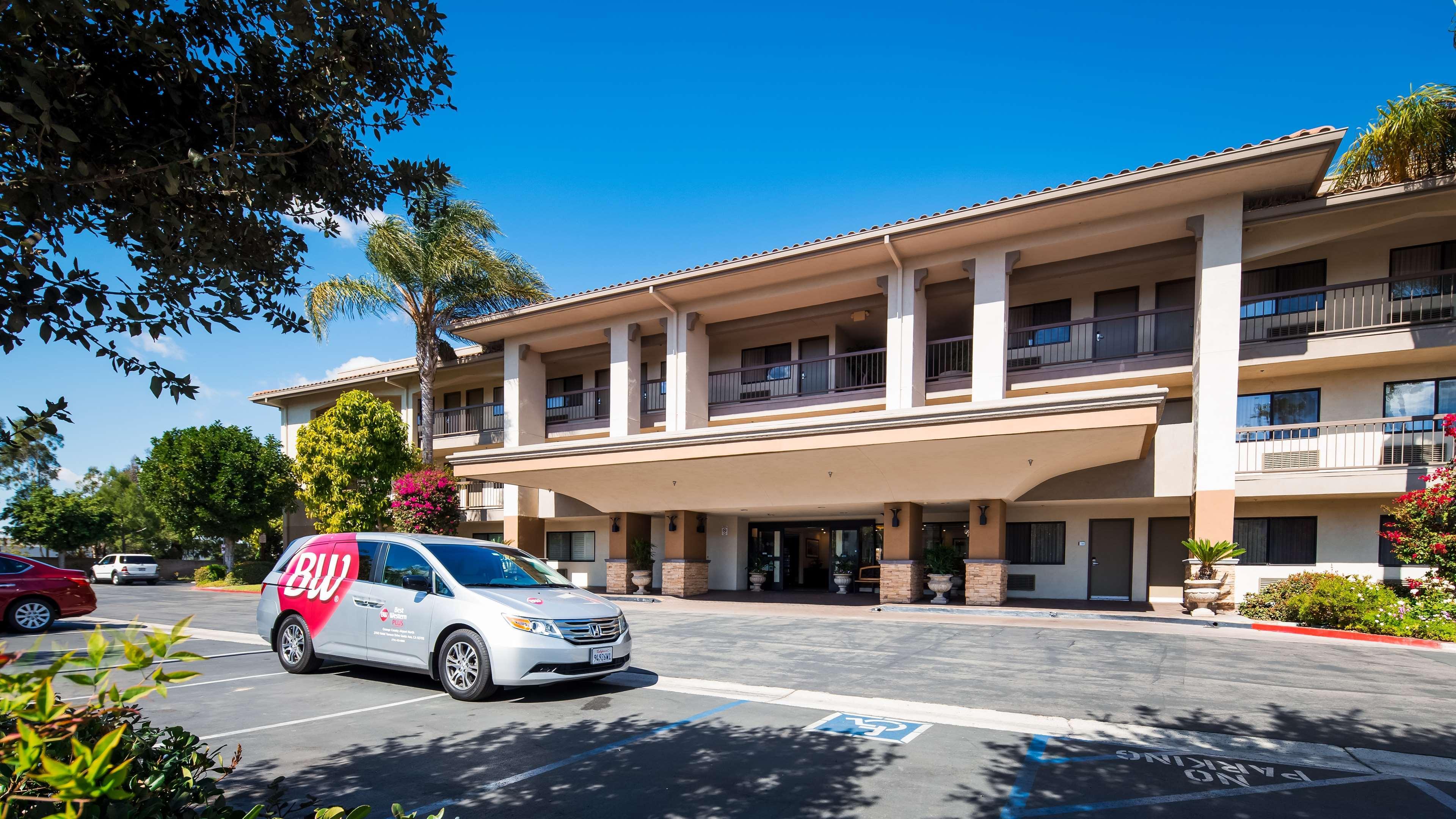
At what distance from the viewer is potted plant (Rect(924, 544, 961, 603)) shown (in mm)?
18828

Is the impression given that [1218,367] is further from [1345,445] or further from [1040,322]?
[1040,322]

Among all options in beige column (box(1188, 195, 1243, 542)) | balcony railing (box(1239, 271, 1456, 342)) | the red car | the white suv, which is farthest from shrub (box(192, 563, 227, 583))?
balcony railing (box(1239, 271, 1456, 342))

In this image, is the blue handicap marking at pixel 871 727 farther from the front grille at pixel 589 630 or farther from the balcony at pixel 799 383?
the balcony at pixel 799 383

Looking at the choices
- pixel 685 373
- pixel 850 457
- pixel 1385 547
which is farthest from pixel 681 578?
pixel 1385 547

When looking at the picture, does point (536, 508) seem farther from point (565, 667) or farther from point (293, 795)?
point (293, 795)

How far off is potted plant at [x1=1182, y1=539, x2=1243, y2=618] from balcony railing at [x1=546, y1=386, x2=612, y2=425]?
17.0 m

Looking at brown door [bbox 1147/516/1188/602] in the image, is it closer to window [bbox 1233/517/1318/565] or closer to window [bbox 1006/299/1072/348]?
window [bbox 1233/517/1318/565]

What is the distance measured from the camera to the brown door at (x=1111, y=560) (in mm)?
19453

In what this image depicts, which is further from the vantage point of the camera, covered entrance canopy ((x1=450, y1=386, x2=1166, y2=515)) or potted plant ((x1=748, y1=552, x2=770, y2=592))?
potted plant ((x1=748, y1=552, x2=770, y2=592))

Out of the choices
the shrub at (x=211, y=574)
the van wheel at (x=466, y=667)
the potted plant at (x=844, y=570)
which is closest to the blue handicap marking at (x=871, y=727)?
the van wheel at (x=466, y=667)

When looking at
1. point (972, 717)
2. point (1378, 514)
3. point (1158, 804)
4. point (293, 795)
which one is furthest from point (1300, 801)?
point (1378, 514)

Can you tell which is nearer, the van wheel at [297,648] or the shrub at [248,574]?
the van wheel at [297,648]

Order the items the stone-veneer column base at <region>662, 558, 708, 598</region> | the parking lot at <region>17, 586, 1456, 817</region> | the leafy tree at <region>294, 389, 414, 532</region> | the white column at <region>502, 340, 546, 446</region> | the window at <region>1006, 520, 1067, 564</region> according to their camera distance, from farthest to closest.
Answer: the white column at <region>502, 340, 546, 446</region>, the leafy tree at <region>294, 389, 414, 532</region>, the stone-veneer column base at <region>662, 558, 708, 598</region>, the window at <region>1006, 520, 1067, 564</region>, the parking lot at <region>17, 586, 1456, 817</region>

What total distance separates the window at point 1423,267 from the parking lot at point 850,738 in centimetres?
934
